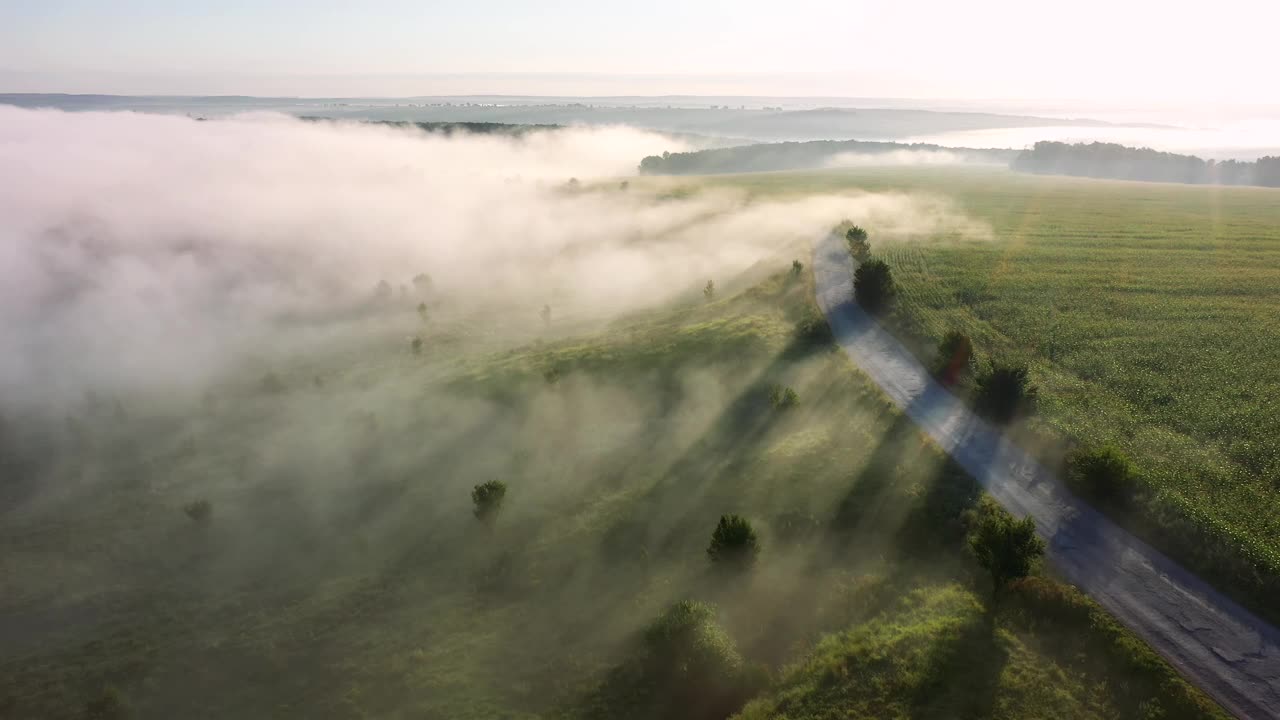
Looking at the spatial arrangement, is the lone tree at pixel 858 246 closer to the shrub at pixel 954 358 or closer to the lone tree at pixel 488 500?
the shrub at pixel 954 358

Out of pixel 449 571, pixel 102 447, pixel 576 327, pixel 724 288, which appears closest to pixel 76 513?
pixel 102 447

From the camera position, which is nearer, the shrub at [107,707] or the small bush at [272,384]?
the shrub at [107,707]

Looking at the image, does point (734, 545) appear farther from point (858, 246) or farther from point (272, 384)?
point (272, 384)

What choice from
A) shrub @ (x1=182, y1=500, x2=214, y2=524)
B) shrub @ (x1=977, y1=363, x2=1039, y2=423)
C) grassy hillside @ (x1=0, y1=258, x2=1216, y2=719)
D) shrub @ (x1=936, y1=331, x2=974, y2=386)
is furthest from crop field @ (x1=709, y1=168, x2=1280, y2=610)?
shrub @ (x1=182, y1=500, x2=214, y2=524)

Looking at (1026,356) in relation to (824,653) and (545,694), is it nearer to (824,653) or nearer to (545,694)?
(824,653)

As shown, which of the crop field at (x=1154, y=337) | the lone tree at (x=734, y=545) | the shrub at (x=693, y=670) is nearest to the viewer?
the shrub at (x=693, y=670)

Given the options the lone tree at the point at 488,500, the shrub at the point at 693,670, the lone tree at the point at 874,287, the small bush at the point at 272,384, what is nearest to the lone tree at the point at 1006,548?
the shrub at the point at 693,670

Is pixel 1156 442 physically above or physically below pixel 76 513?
above
